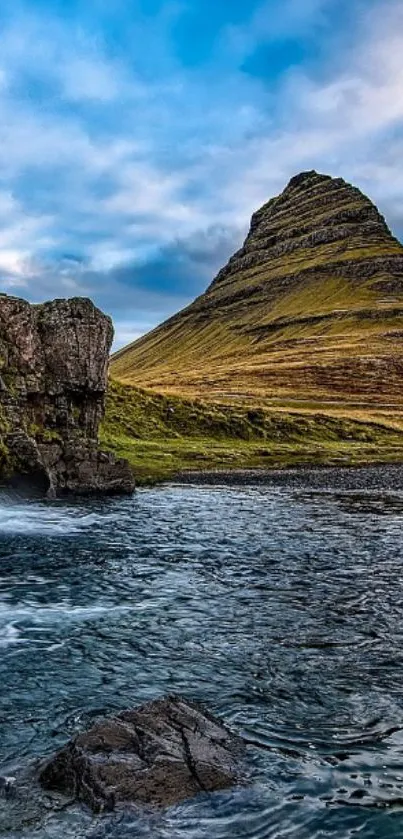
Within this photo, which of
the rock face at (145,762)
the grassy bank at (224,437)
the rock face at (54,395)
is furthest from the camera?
the grassy bank at (224,437)

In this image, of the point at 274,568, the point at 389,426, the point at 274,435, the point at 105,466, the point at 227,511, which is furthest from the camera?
the point at 389,426

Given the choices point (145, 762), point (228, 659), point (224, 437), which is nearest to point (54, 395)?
point (224, 437)

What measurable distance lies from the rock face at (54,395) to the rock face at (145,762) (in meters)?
46.6

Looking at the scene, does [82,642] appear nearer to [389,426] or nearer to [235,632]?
[235,632]

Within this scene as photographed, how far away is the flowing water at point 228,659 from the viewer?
12812mm

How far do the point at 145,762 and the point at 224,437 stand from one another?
321 feet

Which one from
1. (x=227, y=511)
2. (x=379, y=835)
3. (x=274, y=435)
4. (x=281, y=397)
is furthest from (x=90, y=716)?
(x=281, y=397)

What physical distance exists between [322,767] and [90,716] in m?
5.68

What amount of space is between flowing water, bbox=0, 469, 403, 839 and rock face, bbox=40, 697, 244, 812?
34cm

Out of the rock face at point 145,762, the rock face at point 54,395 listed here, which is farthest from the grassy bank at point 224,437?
the rock face at point 145,762

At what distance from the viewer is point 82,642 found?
22.0 meters

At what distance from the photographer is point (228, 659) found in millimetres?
20438

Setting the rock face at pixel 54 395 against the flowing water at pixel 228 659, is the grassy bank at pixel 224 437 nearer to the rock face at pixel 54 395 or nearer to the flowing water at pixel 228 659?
the rock face at pixel 54 395

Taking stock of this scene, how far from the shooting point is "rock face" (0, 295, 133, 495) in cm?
6047
